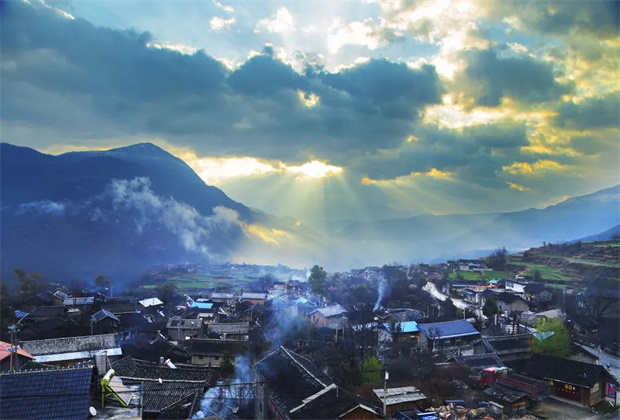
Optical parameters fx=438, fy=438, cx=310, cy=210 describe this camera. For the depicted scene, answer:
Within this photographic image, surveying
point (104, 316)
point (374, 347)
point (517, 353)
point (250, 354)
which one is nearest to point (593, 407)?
point (517, 353)

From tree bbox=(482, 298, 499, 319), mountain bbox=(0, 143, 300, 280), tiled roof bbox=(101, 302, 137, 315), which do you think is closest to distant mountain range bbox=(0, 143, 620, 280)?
mountain bbox=(0, 143, 300, 280)

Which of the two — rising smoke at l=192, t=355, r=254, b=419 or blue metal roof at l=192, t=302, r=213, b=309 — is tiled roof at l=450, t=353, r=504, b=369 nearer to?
rising smoke at l=192, t=355, r=254, b=419

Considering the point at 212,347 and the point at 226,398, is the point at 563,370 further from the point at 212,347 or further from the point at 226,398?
the point at 212,347

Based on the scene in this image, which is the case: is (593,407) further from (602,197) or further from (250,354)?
(602,197)

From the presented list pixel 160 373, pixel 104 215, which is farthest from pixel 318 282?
pixel 104 215

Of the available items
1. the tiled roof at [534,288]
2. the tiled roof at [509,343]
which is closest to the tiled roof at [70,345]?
the tiled roof at [509,343]

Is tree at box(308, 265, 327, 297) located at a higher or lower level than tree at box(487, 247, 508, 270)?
lower

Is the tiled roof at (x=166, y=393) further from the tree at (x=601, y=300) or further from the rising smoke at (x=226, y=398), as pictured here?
the tree at (x=601, y=300)
